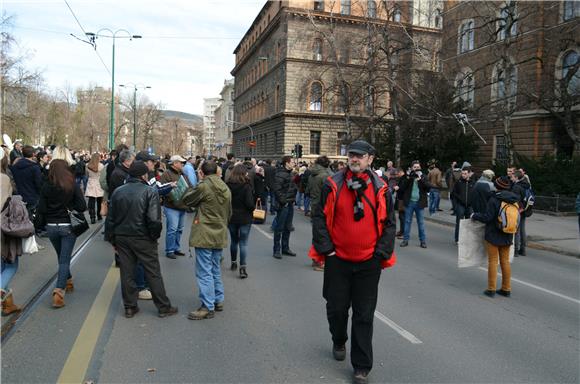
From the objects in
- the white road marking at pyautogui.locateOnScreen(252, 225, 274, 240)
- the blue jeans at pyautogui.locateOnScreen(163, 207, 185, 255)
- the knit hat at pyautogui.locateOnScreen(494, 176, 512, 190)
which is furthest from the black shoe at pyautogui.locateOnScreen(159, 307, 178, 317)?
the white road marking at pyautogui.locateOnScreen(252, 225, 274, 240)

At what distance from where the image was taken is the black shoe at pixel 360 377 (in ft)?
12.9

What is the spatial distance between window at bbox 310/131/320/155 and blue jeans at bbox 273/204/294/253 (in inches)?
1631

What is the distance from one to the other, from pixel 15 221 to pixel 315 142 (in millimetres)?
46603

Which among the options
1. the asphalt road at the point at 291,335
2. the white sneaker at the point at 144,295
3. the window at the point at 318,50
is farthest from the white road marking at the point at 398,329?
the window at the point at 318,50

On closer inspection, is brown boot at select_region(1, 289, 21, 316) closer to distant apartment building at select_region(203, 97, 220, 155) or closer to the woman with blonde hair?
the woman with blonde hair

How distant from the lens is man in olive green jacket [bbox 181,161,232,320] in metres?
5.58

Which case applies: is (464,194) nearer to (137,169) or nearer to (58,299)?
(137,169)

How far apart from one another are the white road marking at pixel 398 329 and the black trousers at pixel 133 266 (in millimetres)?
2504

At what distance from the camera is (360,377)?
12.9 ft

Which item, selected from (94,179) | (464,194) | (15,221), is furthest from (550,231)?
(15,221)

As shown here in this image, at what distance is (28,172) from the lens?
9.89 metres

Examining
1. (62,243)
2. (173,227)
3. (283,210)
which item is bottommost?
(173,227)

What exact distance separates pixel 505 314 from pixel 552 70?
27859 mm

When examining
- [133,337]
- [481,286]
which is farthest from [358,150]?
[481,286]
